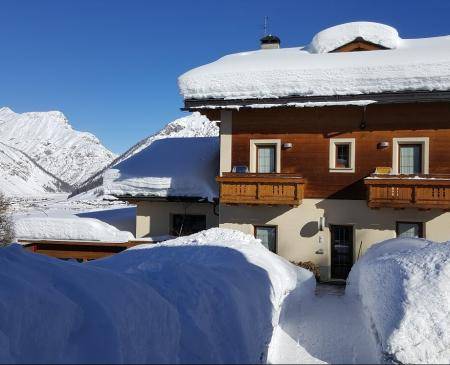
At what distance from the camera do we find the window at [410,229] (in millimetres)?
11977

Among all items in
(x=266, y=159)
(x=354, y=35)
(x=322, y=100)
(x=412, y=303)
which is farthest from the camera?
(x=354, y=35)

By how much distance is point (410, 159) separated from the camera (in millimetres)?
12305

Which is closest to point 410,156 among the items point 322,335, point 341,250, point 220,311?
point 341,250

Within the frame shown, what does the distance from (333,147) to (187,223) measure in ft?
20.3

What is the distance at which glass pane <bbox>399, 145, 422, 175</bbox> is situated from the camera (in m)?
12.2

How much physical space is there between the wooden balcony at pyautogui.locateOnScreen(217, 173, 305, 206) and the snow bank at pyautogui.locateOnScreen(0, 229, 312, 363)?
618 cm

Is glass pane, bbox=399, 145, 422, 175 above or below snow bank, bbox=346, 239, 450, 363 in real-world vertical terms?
above

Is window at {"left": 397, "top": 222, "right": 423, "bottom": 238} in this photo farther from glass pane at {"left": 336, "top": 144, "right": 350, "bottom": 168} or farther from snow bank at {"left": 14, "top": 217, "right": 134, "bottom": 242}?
snow bank at {"left": 14, "top": 217, "right": 134, "bottom": 242}

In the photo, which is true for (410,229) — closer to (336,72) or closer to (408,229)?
(408,229)

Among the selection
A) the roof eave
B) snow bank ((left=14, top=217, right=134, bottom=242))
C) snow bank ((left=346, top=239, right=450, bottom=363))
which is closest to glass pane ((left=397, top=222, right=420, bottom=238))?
the roof eave

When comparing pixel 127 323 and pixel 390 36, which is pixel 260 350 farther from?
pixel 390 36

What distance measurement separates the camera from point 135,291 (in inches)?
167

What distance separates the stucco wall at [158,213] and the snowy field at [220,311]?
4.86 m

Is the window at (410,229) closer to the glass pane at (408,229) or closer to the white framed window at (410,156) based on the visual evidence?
the glass pane at (408,229)
